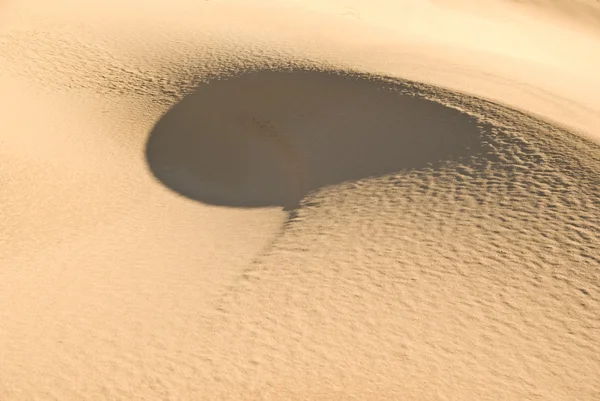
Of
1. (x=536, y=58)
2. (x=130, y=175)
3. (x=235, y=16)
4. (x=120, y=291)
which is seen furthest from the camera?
(x=536, y=58)

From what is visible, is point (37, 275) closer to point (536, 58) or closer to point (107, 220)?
point (107, 220)

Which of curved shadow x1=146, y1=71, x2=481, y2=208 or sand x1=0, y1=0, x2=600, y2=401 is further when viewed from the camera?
curved shadow x1=146, y1=71, x2=481, y2=208

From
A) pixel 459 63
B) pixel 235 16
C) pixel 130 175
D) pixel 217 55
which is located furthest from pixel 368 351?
pixel 235 16

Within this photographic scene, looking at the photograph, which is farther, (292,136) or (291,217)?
(292,136)

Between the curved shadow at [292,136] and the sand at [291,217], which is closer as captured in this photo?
the sand at [291,217]
